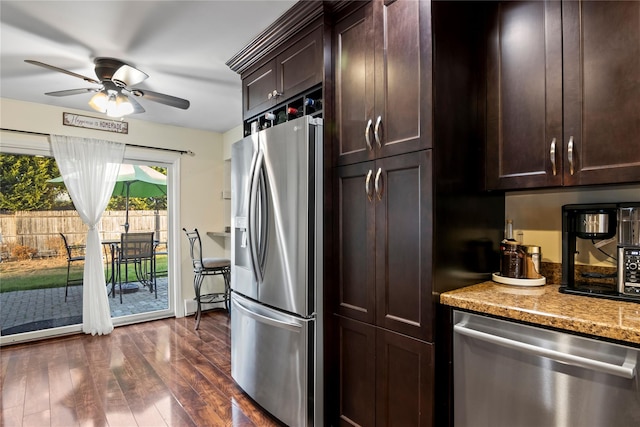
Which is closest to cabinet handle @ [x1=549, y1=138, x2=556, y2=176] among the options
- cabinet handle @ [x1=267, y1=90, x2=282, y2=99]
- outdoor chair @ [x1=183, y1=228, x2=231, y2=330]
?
cabinet handle @ [x1=267, y1=90, x2=282, y2=99]

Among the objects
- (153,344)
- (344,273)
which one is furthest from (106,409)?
(344,273)

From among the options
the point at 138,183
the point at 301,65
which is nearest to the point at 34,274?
the point at 138,183

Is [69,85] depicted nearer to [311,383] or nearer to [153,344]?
[153,344]

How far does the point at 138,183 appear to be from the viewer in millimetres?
4301

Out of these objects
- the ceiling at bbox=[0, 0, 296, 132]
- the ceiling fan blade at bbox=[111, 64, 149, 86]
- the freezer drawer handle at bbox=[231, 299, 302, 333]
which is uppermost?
the ceiling at bbox=[0, 0, 296, 132]

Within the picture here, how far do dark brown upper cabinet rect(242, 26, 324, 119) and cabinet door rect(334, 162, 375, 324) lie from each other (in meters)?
0.63

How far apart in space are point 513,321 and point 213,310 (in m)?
4.21

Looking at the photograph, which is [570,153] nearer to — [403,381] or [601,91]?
[601,91]

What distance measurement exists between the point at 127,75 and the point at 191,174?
7.34ft

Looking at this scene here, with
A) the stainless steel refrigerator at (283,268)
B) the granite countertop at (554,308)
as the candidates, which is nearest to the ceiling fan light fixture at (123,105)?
the stainless steel refrigerator at (283,268)

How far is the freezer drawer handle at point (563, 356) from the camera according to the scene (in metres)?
1.05

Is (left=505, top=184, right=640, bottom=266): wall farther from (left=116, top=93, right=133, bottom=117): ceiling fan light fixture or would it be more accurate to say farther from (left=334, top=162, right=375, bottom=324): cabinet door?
(left=116, top=93, right=133, bottom=117): ceiling fan light fixture

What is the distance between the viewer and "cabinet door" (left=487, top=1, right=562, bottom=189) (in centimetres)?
148

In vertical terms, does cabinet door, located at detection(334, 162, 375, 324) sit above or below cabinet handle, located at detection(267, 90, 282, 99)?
below
